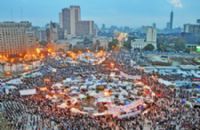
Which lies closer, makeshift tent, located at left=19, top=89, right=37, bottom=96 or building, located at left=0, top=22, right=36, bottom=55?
makeshift tent, located at left=19, top=89, right=37, bottom=96

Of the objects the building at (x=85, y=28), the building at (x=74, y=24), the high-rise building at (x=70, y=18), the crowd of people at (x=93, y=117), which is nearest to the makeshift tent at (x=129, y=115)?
the crowd of people at (x=93, y=117)

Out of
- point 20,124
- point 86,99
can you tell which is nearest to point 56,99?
point 86,99

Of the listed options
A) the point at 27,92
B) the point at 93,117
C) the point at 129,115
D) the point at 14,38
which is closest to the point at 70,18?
the point at 14,38

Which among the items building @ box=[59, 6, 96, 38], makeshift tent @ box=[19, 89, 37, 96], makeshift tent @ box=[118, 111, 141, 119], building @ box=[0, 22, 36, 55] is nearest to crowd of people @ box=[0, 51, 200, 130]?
makeshift tent @ box=[118, 111, 141, 119]

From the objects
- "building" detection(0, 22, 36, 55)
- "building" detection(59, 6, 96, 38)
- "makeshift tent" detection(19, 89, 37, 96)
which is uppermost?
"building" detection(59, 6, 96, 38)

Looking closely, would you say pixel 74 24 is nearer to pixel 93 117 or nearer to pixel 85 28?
pixel 85 28

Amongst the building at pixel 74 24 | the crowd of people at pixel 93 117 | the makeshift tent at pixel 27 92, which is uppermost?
the building at pixel 74 24

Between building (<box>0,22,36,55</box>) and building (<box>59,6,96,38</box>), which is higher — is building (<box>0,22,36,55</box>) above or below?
below

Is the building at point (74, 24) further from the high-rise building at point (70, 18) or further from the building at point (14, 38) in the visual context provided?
the building at point (14, 38)

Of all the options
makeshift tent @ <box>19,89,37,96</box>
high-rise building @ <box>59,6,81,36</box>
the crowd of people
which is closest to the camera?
the crowd of people

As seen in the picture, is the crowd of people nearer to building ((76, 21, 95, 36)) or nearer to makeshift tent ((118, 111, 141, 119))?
makeshift tent ((118, 111, 141, 119))
